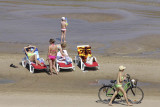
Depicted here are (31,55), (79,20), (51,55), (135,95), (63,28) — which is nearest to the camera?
(135,95)

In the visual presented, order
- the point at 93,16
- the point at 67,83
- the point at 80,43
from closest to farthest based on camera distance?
the point at 67,83 < the point at 80,43 < the point at 93,16

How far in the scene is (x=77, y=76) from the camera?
57.3 ft

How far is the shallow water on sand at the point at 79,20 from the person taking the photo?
25750mm

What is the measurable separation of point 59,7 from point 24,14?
18.7 feet

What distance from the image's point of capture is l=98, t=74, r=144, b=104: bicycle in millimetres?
13609

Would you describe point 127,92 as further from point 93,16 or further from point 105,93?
point 93,16

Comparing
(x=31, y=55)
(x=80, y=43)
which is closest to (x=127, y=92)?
(x=31, y=55)

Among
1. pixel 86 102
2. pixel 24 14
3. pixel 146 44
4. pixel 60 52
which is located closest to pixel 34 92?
pixel 86 102

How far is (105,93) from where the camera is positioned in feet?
45.9

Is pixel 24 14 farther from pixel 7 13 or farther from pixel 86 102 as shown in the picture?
pixel 86 102

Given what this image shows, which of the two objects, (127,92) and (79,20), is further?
(79,20)

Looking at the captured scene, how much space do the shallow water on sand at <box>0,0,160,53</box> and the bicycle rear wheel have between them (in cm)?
942

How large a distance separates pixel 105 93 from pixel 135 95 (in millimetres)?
1132

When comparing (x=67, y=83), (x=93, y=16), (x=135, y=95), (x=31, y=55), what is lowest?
(x=67, y=83)
